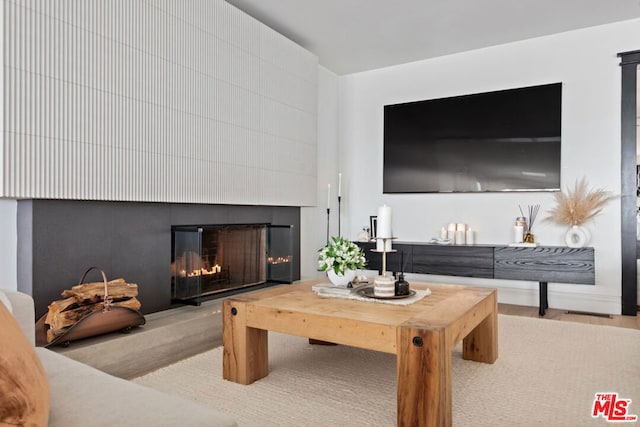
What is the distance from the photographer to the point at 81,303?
2.43 m

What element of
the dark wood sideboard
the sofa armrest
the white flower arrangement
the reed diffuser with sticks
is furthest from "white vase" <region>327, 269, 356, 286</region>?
the reed diffuser with sticks

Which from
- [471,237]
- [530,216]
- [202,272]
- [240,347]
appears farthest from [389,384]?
→ [530,216]

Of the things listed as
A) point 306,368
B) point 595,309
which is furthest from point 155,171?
point 595,309

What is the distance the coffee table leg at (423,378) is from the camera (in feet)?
5.28

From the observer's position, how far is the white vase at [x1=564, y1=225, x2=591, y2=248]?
150 inches

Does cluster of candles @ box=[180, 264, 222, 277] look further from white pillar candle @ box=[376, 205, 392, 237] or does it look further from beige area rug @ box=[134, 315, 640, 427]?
white pillar candle @ box=[376, 205, 392, 237]

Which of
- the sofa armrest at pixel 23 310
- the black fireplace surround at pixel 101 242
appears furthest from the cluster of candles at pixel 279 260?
the sofa armrest at pixel 23 310

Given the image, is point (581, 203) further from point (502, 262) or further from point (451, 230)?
point (451, 230)

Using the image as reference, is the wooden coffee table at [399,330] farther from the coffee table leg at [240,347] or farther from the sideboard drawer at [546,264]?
the sideboard drawer at [546,264]

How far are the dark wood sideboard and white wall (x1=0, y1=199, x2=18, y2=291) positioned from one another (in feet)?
9.22

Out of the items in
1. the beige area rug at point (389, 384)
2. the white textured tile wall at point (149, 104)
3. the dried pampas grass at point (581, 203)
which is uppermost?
the white textured tile wall at point (149, 104)

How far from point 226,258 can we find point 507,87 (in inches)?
124

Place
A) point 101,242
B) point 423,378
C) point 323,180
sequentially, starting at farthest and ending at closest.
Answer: point 323,180
point 101,242
point 423,378

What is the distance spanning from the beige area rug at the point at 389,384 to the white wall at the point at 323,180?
6.51ft
